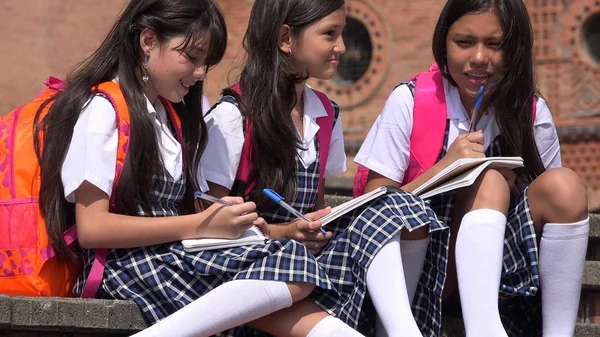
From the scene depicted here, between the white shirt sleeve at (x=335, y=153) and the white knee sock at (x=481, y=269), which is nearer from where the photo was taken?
the white knee sock at (x=481, y=269)

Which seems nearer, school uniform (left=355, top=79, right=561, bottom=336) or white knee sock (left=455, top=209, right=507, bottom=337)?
white knee sock (left=455, top=209, right=507, bottom=337)

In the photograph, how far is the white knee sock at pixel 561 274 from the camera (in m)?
4.06

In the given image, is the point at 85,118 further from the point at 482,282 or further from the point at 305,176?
the point at 482,282

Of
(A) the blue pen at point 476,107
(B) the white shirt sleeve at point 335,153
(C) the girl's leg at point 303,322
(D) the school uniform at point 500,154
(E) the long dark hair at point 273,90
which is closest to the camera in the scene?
(C) the girl's leg at point 303,322

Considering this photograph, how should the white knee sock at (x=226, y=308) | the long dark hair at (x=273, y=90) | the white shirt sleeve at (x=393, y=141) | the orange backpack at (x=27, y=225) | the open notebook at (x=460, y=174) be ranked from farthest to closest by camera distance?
the white shirt sleeve at (x=393, y=141) < the long dark hair at (x=273, y=90) < the open notebook at (x=460, y=174) < the orange backpack at (x=27, y=225) < the white knee sock at (x=226, y=308)

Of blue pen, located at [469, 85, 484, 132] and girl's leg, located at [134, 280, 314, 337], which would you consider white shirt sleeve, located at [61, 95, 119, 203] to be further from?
blue pen, located at [469, 85, 484, 132]

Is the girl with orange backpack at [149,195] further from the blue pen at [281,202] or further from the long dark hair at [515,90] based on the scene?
the long dark hair at [515,90]

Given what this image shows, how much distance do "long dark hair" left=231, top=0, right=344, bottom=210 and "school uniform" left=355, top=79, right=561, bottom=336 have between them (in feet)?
1.02

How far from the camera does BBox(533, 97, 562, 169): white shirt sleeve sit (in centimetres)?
451

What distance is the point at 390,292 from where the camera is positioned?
380cm

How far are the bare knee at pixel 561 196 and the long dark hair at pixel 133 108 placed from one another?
3.43 ft

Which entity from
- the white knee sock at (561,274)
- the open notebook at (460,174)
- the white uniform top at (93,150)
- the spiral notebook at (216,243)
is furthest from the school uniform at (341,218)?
the white uniform top at (93,150)

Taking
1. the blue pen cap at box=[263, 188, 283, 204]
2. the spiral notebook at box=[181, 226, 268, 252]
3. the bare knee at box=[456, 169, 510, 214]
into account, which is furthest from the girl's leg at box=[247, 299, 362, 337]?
the bare knee at box=[456, 169, 510, 214]

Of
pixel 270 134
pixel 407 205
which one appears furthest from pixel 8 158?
A: pixel 407 205
